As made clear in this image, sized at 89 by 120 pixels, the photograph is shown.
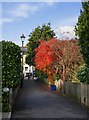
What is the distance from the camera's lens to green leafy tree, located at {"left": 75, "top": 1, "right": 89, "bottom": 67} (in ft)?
48.9

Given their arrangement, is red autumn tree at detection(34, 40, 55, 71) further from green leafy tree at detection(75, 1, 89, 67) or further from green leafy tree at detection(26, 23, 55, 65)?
green leafy tree at detection(75, 1, 89, 67)

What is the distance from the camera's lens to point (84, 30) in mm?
15055

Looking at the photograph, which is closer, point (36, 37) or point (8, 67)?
point (8, 67)

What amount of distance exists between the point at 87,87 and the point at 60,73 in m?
21.1

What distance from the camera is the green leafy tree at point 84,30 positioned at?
14891 mm

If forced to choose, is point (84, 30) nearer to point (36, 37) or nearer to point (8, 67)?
point (8, 67)

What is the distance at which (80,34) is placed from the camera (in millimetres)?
15273

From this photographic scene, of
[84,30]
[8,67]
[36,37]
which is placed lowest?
[8,67]

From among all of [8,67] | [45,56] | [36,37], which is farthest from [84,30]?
[36,37]

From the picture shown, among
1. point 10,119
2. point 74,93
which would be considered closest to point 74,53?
point 74,93

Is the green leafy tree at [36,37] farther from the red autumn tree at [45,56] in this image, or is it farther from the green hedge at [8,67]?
the green hedge at [8,67]

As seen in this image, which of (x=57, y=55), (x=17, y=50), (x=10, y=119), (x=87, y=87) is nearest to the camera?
(x=10, y=119)

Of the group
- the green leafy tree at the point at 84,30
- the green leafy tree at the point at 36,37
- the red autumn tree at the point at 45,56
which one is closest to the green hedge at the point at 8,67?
the green leafy tree at the point at 84,30

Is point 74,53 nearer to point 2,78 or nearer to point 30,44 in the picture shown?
point 2,78
